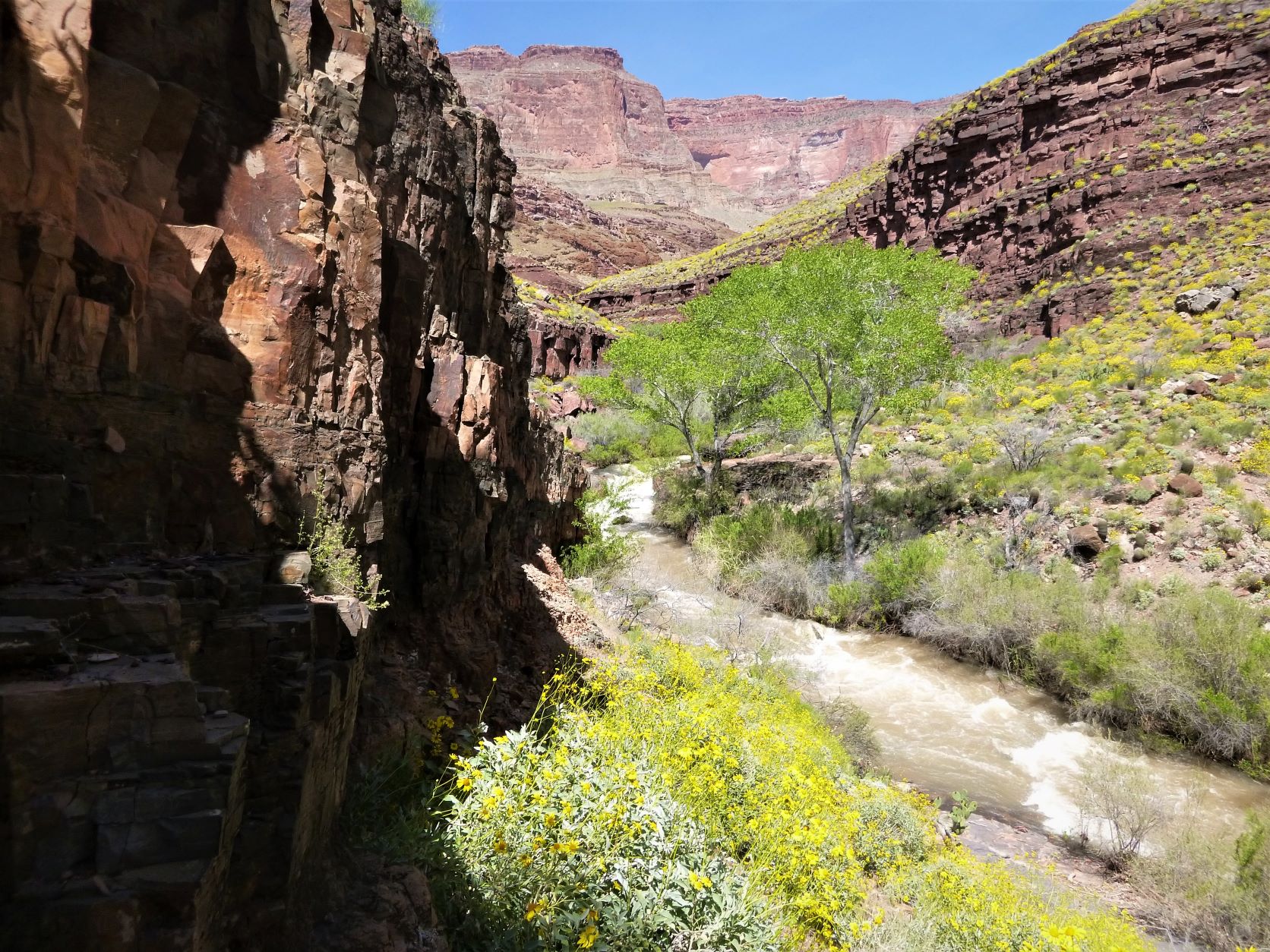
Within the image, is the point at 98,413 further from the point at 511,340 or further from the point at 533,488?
the point at 533,488

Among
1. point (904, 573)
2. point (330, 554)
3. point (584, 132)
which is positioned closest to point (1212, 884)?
point (904, 573)

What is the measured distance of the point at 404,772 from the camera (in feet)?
12.7

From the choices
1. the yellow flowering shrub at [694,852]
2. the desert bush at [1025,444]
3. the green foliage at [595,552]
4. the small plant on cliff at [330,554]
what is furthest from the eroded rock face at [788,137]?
the small plant on cliff at [330,554]

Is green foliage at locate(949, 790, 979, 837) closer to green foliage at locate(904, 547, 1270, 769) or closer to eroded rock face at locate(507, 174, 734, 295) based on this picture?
green foliage at locate(904, 547, 1270, 769)

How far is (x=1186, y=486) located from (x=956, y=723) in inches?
299

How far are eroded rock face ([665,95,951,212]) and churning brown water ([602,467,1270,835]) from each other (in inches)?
5503

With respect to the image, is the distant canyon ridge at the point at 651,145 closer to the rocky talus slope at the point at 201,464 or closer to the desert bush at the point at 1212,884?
the rocky talus slope at the point at 201,464

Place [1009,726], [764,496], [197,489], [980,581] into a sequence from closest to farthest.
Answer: [197,489] < [1009,726] < [980,581] < [764,496]

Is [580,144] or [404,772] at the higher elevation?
[580,144]

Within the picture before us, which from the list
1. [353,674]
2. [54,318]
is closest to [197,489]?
[54,318]

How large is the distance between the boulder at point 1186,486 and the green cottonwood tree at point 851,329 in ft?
16.9

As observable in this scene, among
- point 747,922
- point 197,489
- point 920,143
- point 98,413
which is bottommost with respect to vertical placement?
point 747,922

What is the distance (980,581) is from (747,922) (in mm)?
10360

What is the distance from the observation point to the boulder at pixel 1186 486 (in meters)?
12.7
